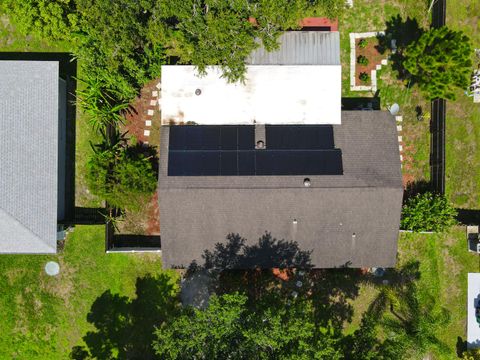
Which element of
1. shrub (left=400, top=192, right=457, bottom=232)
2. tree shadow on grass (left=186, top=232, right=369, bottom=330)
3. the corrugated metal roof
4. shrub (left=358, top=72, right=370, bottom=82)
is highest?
the corrugated metal roof

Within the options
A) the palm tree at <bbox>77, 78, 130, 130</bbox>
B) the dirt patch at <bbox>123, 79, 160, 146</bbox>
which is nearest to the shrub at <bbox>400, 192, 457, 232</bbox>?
the dirt patch at <bbox>123, 79, 160, 146</bbox>

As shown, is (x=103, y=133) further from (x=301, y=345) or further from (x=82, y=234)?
(x=301, y=345)

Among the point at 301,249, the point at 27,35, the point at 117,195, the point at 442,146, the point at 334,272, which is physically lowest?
the point at 334,272

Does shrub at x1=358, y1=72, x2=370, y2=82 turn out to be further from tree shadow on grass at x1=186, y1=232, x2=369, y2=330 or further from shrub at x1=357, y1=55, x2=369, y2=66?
tree shadow on grass at x1=186, y1=232, x2=369, y2=330

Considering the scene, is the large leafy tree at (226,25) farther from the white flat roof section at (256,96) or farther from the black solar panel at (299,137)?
the black solar panel at (299,137)

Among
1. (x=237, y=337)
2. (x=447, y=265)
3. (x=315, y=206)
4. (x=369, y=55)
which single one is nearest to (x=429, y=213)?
(x=447, y=265)

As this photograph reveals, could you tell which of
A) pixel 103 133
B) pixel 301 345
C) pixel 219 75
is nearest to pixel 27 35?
pixel 103 133

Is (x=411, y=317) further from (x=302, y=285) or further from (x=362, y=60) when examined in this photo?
(x=362, y=60)
